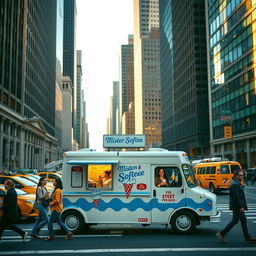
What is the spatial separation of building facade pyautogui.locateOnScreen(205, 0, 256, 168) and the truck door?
29392 millimetres

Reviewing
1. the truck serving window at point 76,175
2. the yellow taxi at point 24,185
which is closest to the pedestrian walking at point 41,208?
the truck serving window at point 76,175

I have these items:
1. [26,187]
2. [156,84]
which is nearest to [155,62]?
[156,84]

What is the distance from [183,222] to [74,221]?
3.47 metres

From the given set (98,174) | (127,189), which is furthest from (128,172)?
(98,174)

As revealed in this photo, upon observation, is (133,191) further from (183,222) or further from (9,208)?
(9,208)

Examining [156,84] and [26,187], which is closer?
[26,187]

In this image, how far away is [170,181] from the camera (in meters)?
10.3

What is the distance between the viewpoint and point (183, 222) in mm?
9953

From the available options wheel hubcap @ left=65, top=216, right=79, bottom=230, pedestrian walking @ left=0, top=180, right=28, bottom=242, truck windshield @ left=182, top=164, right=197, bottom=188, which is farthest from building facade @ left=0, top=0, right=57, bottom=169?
truck windshield @ left=182, top=164, right=197, bottom=188

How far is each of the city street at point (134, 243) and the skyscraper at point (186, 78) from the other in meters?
68.9

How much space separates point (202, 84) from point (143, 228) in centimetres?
7250

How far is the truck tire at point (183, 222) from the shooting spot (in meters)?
9.88

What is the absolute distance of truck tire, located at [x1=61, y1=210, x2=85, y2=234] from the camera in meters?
10.1

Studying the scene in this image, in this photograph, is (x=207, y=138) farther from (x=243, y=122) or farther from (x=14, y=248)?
(x=14, y=248)
